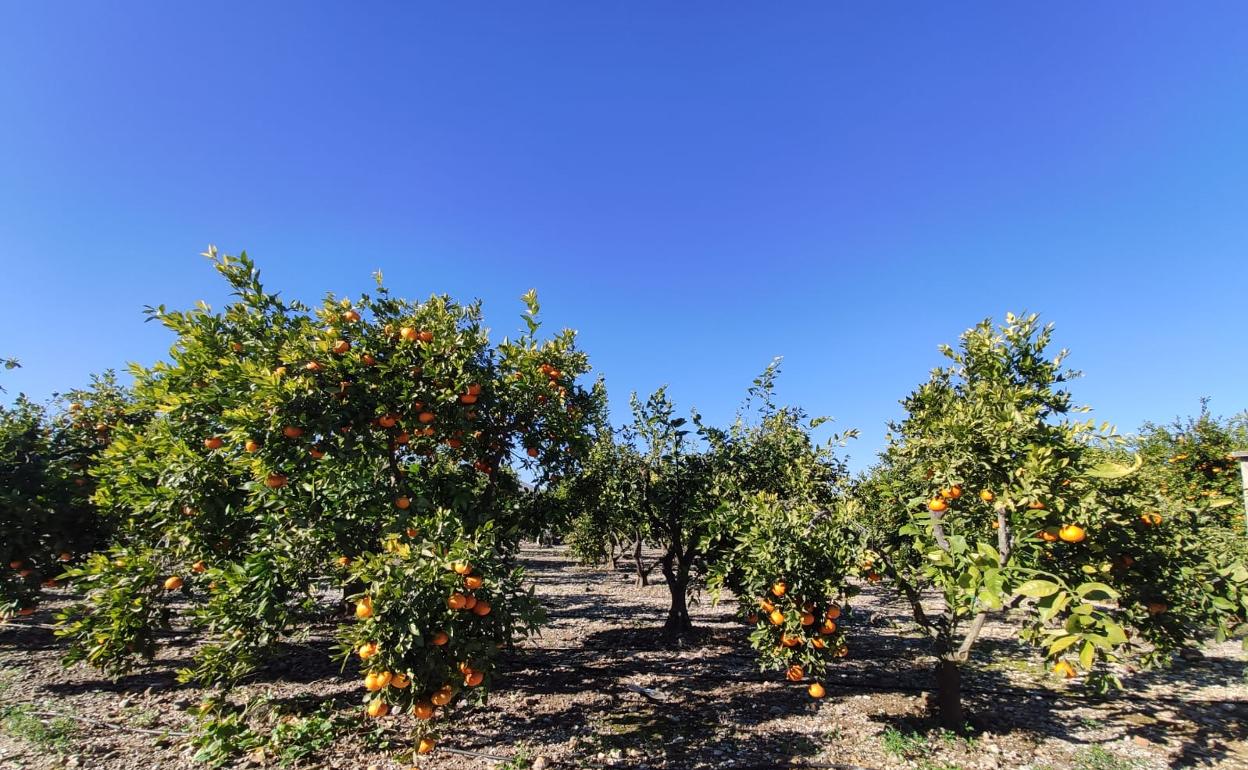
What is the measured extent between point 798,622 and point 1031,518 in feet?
8.17

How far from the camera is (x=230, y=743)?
16.9 feet

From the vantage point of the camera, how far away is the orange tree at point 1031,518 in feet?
15.9

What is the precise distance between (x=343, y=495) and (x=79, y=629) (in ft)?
9.26

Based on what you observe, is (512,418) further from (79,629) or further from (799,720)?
(799,720)

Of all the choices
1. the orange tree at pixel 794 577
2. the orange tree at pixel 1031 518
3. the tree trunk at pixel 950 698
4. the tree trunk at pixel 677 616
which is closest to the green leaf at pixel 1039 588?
the orange tree at pixel 1031 518

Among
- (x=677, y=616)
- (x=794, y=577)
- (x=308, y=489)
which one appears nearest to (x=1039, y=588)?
(x=794, y=577)

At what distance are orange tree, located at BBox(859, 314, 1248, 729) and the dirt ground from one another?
3.00 feet

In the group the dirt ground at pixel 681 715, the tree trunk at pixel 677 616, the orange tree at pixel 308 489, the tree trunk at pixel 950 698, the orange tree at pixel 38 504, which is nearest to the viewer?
the orange tree at pixel 308 489

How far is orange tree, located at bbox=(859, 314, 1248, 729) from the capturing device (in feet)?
15.9

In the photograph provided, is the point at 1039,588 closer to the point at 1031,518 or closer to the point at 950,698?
the point at 1031,518

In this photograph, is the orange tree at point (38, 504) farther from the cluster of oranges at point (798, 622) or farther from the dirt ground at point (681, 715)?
the cluster of oranges at point (798, 622)

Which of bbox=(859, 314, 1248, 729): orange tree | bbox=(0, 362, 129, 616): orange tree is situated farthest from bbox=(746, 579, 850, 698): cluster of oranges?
bbox=(0, 362, 129, 616): orange tree

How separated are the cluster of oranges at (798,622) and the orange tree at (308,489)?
237 cm

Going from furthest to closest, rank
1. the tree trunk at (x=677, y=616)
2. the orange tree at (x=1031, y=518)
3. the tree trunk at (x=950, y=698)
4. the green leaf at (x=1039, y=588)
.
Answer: the tree trunk at (x=677, y=616)
the tree trunk at (x=950, y=698)
the orange tree at (x=1031, y=518)
the green leaf at (x=1039, y=588)
